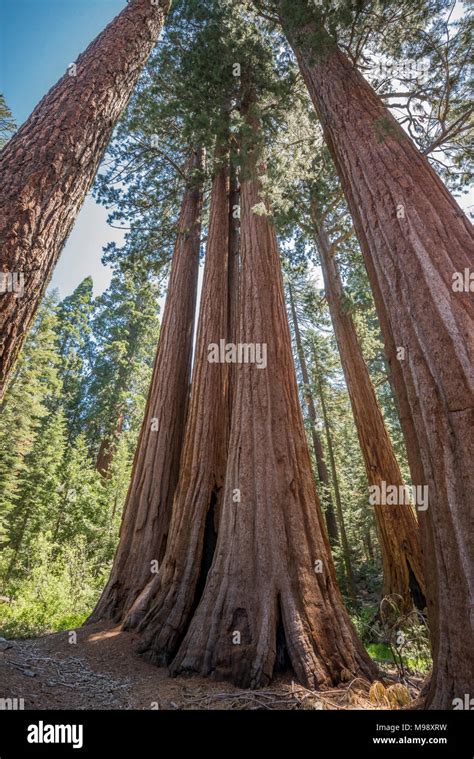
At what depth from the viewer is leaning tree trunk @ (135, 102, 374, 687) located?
10.4ft

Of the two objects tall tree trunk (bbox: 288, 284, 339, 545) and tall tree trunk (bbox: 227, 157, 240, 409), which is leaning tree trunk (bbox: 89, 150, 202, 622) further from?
tall tree trunk (bbox: 288, 284, 339, 545)

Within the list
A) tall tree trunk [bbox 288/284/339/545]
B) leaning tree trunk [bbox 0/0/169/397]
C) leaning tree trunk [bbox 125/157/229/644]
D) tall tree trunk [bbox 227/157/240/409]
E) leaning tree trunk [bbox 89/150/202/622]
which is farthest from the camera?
tall tree trunk [bbox 288/284/339/545]

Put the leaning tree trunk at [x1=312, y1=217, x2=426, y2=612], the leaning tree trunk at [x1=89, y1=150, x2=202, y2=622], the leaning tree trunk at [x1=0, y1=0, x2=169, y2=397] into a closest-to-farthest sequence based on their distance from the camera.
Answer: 1. the leaning tree trunk at [x1=0, y1=0, x2=169, y2=397]
2. the leaning tree trunk at [x1=89, y1=150, x2=202, y2=622]
3. the leaning tree trunk at [x1=312, y1=217, x2=426, y2=612]

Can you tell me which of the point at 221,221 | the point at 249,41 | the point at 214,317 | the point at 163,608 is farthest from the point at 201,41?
the point at 163,608

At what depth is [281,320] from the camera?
5340 mm

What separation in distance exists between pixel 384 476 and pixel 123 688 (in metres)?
5.32

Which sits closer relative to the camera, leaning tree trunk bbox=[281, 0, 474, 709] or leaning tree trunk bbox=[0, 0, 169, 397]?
leaning tree trunk bbox=[281, 0, 474, 709]

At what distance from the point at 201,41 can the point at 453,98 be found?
5098 mm

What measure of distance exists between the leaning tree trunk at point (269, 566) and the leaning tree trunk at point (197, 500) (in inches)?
5.5

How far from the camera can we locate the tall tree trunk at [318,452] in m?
14.5

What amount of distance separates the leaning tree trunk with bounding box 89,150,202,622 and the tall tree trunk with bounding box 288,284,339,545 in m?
6.90

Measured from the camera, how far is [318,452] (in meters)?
15.7

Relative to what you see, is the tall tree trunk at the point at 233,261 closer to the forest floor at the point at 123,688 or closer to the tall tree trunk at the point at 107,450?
the forest floor at the point at 123,688

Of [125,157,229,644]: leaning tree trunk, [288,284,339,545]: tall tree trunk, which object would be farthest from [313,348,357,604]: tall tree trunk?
[125,157,229,644]: leaning tree trunk
